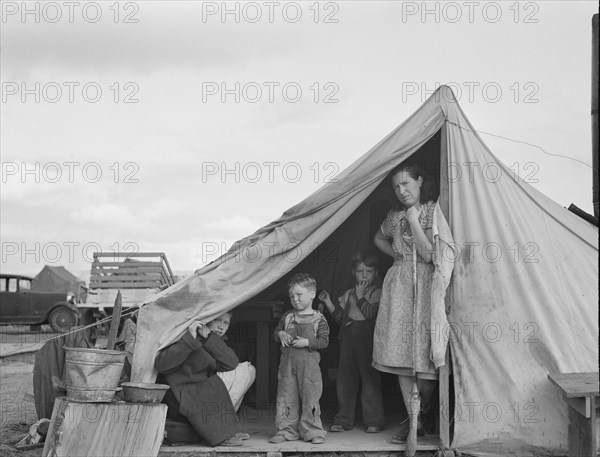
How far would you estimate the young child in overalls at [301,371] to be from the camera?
5277mm

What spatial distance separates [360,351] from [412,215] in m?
1.21

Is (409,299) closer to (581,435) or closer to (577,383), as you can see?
(577,383)

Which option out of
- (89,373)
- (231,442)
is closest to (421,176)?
(231,442)

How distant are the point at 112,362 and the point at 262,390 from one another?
225cm

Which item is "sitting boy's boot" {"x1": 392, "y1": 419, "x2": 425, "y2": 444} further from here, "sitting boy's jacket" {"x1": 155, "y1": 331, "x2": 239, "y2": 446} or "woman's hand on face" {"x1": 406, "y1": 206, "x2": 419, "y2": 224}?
"woman's hand on face" {"x1": 406, "y1": 206, "x2": 419, "y2": 224}

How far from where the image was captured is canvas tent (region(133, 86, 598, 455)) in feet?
16.2

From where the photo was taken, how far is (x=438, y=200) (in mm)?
5426

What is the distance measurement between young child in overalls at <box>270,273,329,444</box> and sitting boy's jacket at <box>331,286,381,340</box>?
505 mm

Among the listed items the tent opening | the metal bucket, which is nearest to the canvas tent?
the metal bucket

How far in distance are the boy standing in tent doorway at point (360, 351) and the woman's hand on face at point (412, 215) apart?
0.67 meters

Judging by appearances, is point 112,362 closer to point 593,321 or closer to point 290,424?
point 290,424

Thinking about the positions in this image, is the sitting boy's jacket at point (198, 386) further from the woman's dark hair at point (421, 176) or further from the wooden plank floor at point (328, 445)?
the woman's dark hair at point (421, 176)

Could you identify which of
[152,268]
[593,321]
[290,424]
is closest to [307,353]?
[290,424]

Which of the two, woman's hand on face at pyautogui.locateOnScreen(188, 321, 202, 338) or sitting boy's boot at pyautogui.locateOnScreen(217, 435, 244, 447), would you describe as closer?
sitting boy's boot at pyautogui.locateOnScreen(217, 435, 244, 447)
